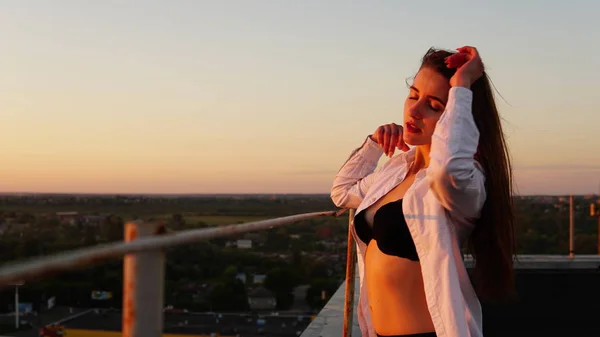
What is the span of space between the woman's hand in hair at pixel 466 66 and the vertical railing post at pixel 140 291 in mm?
1132

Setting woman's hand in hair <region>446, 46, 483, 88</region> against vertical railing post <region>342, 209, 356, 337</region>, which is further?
vertical railing post <region>342, 209, 356, 337</region>

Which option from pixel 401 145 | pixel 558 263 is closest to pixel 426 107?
pixel 401 145

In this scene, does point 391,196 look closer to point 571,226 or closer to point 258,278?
point 571,226

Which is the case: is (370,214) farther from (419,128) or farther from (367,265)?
(419,128)

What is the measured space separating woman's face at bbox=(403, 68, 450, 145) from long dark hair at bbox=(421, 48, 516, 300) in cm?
4

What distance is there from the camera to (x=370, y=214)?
1762 millimetres

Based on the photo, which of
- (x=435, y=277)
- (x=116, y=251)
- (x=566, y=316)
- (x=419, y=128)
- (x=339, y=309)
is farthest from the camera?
(x=566, y=316)

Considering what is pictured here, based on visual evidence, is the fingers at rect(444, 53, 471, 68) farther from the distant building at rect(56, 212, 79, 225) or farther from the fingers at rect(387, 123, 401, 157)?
the distant building at rect(56, 212, 79, 225)

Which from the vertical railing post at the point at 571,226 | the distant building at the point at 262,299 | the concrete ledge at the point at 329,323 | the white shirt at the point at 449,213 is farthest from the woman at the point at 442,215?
the distant building at the point at 262,299

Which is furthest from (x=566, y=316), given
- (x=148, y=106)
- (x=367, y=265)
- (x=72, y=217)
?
(x=148, y=106)

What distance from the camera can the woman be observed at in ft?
4.71

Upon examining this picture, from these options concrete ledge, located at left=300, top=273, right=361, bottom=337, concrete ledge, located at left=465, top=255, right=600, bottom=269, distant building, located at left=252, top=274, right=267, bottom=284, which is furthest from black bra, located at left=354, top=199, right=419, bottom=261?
distant building, located at left=252, top=274, right=267, bottom=284

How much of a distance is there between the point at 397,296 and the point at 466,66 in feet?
2.19

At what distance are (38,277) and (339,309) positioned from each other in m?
2.91
